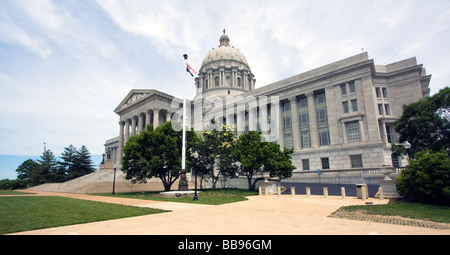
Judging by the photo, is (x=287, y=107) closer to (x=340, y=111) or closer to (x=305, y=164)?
(x=340, y=111)

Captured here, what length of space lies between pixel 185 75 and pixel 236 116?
31059 mm

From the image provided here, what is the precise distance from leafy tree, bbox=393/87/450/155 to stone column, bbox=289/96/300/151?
55.9 ft

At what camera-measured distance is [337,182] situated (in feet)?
113

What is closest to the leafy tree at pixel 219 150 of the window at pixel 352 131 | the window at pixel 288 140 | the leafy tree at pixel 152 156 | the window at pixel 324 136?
the leafy tree at pixel 152 156

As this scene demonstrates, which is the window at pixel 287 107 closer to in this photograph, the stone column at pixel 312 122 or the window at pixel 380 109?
the stone column at pixel 312 122

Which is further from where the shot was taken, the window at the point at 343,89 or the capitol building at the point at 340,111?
the window at the point at 343,89

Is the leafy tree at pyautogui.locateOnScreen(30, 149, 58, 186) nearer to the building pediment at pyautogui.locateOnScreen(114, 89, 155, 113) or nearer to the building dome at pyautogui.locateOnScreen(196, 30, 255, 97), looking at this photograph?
the building pediment at pyautogui.locateOnScreen(114, 89, 155, 113)

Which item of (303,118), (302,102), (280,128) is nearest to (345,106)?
(303,118)

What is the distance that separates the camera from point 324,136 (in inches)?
1687

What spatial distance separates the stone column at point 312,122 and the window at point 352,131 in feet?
17.4

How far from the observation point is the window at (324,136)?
4234 centimetres

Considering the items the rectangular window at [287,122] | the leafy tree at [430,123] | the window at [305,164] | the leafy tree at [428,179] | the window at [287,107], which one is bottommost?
the leafy tree at [428,179]
